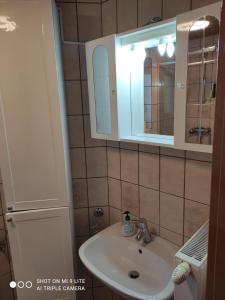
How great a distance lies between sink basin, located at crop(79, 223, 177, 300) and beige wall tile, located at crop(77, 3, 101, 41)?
4.21 feet

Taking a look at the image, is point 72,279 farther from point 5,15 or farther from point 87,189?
point 5,15

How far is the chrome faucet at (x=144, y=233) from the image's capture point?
4.27 ft

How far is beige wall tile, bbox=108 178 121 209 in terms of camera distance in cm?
153

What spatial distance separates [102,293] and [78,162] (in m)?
1.08

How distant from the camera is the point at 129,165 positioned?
1.41m

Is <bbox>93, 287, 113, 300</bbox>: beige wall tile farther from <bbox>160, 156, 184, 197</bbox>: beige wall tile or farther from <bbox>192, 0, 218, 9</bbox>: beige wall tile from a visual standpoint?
<bbox>192, 0, 218, 9</bbox>: beige wall tile

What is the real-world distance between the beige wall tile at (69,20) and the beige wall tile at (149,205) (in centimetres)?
107

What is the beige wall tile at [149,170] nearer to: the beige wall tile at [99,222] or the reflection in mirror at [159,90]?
the reflection in mirror at [159,90]

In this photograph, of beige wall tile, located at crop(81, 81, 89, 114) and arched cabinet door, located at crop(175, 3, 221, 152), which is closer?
arched cabinet door, located at crop(175, 3, 221, 152)

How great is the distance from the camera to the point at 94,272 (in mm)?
1114

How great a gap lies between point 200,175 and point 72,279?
3.39ft

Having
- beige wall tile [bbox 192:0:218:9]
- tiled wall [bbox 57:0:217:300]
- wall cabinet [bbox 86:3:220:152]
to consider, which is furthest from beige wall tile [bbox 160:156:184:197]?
beige wall tile [bbox 192:0:218:9]

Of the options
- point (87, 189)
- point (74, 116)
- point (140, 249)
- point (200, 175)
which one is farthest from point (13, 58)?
point (140, 249)

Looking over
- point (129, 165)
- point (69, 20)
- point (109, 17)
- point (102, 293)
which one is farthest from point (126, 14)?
point (102, 293)
